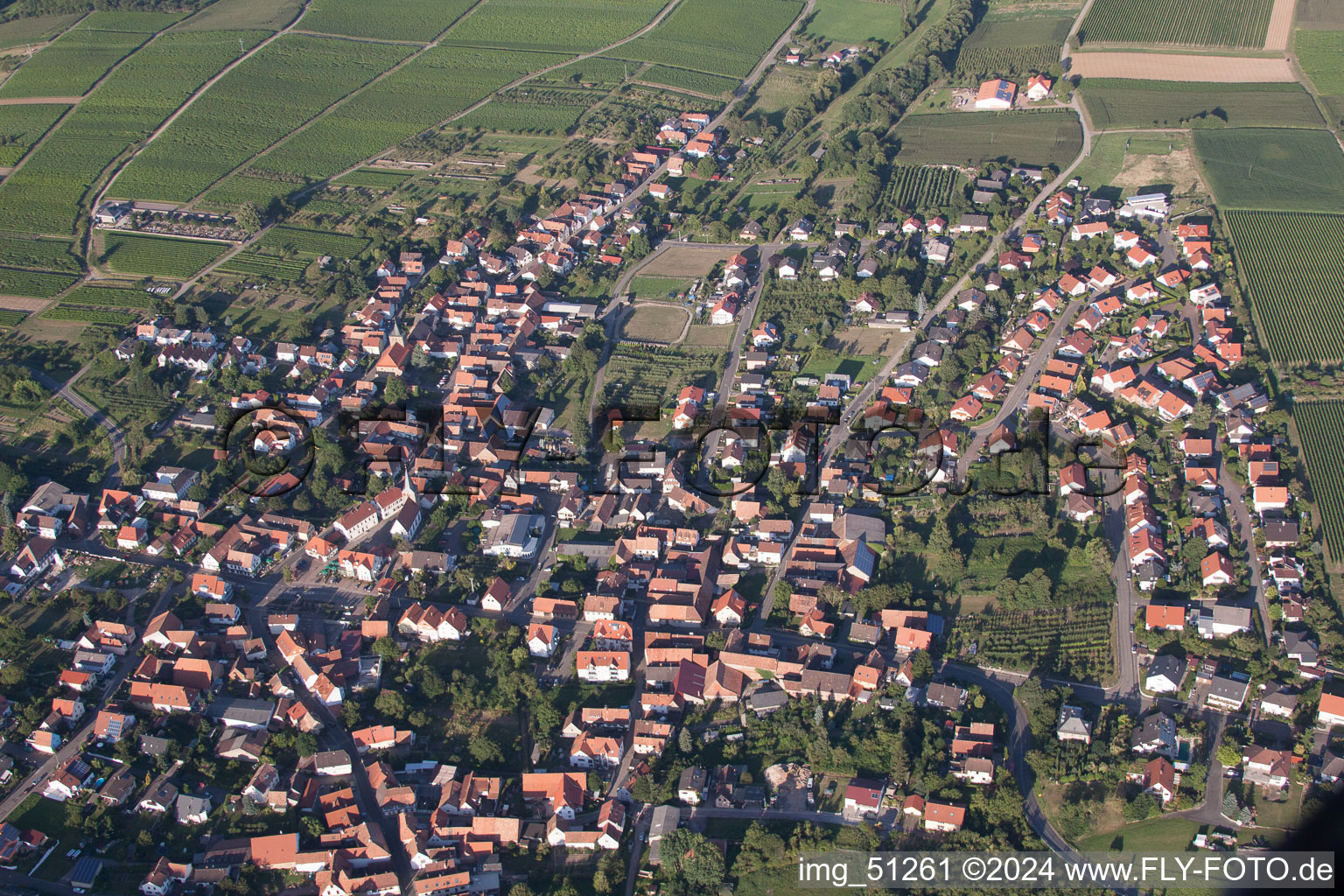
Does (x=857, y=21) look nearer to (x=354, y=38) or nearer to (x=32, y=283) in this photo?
(x=354, y=38)

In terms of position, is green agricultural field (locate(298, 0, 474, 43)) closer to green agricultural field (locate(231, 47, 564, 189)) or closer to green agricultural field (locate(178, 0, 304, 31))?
green agricultural field (locate(178, 0, 304, 31))

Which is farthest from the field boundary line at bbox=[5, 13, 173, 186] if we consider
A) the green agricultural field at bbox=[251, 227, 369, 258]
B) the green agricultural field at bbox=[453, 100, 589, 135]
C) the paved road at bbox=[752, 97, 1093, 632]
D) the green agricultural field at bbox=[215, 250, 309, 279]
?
the paved road at bbox=[752, 97, 1093, 632]

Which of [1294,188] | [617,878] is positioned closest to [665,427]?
[617,878]

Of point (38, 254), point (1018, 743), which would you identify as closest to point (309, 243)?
point (38, 254)

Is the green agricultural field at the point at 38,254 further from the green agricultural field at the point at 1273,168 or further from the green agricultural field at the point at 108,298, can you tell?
the green agricultural field at the point at 1273,168

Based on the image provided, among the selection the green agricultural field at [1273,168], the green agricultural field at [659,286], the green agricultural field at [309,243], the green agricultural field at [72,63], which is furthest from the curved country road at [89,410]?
the green agricultural field at [1273,168]

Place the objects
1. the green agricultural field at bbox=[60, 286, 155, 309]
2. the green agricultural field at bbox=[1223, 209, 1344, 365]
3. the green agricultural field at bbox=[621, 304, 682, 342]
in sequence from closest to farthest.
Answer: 1. the green agricultural field at bbox=[1223, 209, 1344, 365]
2. the green agricultural field at bbox=[621, 304, 682, 342]
3. the green agricultural field at bbox=[60, 286, 155, 309]
